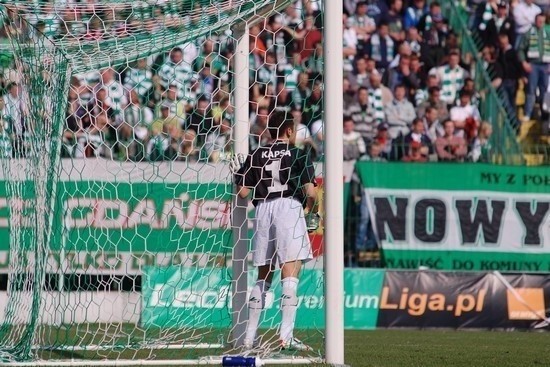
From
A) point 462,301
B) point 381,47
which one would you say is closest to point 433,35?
point 381,47

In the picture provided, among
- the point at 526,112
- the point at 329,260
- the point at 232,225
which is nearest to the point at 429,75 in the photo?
the point at 526,112

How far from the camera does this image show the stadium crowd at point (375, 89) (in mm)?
10820

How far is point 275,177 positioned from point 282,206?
0.24 metres

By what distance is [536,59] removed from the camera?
1803 cm

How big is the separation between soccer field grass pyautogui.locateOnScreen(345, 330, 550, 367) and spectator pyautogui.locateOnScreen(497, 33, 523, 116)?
15.9 feet

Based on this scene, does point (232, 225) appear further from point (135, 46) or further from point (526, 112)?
point (526, 112)

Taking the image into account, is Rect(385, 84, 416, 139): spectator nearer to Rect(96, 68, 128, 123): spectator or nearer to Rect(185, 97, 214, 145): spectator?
Rect(185, 97, 214, 145): spectator

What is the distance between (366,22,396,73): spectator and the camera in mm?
17578

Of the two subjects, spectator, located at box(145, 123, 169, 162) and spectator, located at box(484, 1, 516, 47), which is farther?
spectator, located at box(484, 1, 516, 47)

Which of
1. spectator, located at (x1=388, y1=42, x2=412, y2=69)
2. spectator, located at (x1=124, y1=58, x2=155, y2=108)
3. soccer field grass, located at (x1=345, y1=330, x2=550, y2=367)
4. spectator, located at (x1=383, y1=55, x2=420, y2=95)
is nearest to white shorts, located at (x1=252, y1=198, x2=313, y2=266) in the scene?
Result: soccer field grass, located at (x1=345, y1=330, x2=550, y2=367)

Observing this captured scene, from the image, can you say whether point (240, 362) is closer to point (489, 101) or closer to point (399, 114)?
point (399, 114)

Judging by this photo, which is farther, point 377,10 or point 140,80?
point 377,10

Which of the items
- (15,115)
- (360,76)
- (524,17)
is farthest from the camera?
(524,17)

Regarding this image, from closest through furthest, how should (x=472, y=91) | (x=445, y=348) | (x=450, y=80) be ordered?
1. (x=445, y=348)
2. (x=472, y=91)
3. (x=450, y=80)
